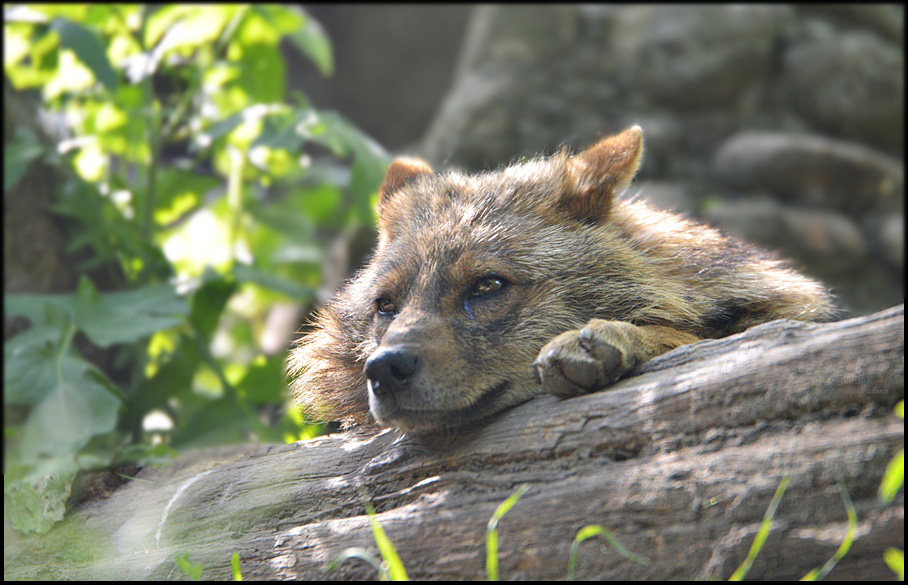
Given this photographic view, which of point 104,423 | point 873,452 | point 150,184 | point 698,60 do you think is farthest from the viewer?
point 698,60

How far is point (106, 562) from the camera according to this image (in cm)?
320

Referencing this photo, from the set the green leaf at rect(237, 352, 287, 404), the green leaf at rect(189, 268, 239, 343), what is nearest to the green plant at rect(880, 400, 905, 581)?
the green leaf at rect(237, 352, 287, 404)

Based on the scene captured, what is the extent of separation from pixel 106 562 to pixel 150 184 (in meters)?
4.75

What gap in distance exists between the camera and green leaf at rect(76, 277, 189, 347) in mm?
5676

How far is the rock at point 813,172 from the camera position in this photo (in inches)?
392

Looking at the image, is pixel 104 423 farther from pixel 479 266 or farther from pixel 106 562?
pixel 479 266

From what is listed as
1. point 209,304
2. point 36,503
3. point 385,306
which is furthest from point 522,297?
point 209,304

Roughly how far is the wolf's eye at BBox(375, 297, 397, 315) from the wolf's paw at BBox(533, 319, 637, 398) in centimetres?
103

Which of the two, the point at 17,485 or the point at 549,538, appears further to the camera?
the point at 17,485

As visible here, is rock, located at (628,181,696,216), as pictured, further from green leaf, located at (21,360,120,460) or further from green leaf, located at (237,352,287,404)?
green leaf, located at (21,360,120,460)

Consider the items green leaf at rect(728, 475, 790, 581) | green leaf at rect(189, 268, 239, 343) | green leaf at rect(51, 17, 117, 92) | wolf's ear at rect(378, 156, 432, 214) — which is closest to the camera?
Result: green leaf at rect(728, 475, 790, 581)

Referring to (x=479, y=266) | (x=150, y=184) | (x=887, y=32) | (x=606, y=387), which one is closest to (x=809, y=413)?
(x=606, y=387)

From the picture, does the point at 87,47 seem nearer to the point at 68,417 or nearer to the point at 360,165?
the point at 360,165

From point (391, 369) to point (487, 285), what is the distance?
0.71 metres
